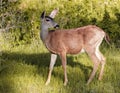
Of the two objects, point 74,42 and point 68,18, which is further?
point 68,18

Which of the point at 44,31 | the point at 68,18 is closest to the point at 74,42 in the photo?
the point at 44,31

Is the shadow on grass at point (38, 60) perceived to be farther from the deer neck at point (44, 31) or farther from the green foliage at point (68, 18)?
the green foliage at point (68, 18)

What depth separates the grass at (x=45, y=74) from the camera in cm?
716

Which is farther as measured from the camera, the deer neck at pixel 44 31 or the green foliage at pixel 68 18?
the green foliage at pixel 68 18

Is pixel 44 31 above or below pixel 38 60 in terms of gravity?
above

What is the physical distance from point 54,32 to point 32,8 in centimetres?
358

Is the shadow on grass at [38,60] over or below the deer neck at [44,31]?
below

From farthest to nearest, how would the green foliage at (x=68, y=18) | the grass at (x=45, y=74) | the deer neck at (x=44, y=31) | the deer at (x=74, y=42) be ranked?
the green foliage at (x=68, y=18) → the deer neck at (x=44, y=31) → the deer at (x=74, y=42) → the grass at (x=45, y=74)

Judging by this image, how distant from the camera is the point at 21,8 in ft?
37.9

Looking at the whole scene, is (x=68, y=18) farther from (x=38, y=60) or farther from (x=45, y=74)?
(x=45, y=74)

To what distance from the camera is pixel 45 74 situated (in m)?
8.02

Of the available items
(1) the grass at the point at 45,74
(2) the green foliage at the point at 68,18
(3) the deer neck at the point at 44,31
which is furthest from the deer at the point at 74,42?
(2) the green foliage at the point at 68,18

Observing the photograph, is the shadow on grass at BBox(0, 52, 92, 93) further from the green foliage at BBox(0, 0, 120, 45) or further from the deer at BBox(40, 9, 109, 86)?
the green foliage at BBox(0, 0, 120, 45)

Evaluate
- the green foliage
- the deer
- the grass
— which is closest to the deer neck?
the deer
